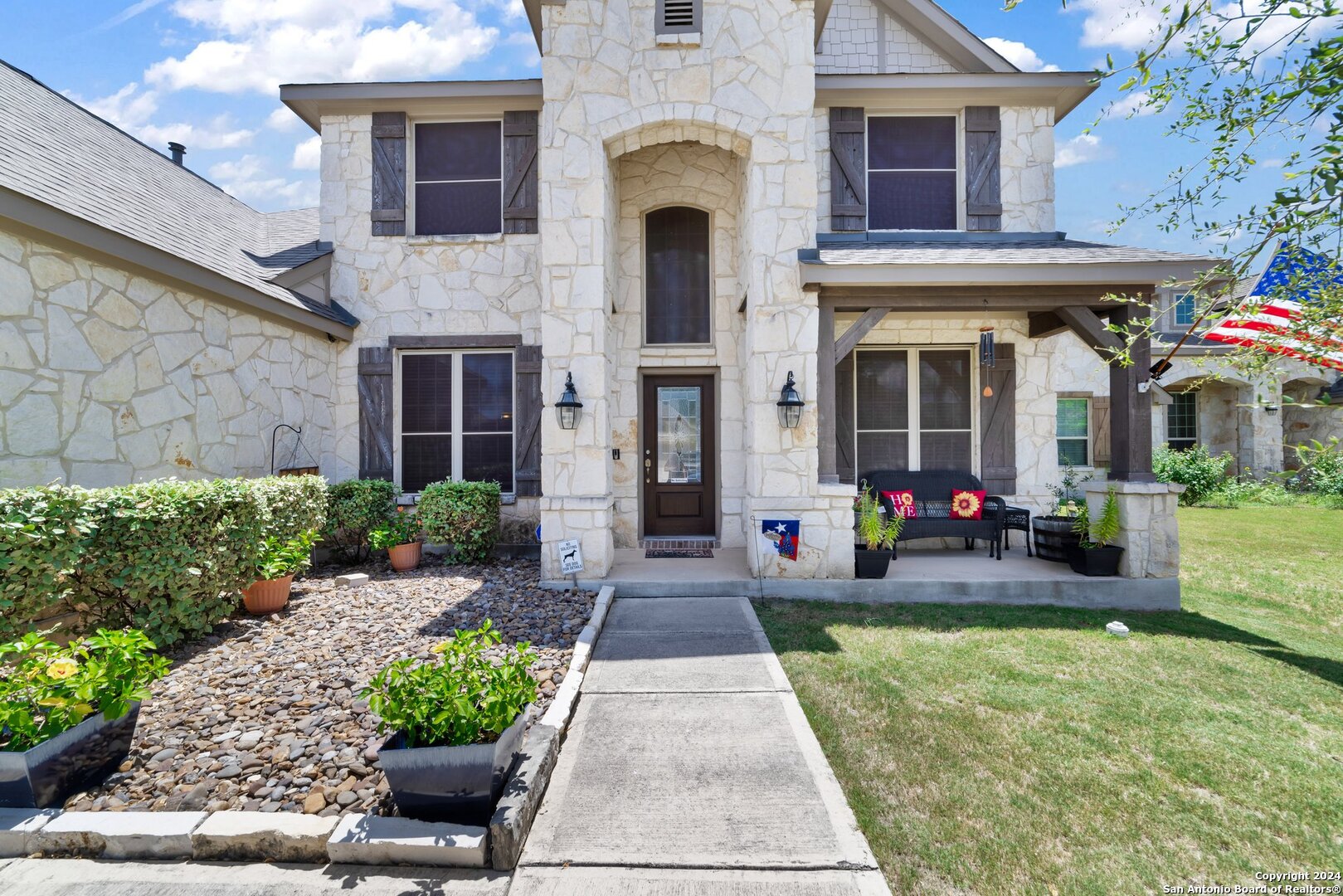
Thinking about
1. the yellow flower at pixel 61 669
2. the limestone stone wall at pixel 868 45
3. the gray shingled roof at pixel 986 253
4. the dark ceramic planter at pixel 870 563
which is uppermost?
the limestone stone wall at pixel 868 45

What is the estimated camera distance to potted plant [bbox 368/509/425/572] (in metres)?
6.66

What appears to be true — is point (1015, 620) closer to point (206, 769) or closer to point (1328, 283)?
point (1328, 283)

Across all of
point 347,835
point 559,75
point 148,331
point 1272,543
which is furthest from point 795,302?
point 1272,543

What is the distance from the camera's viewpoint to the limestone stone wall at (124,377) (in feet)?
14.0

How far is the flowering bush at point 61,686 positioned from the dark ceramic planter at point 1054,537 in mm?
7450

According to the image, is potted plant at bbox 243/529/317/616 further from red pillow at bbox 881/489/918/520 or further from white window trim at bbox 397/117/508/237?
red pillow at bbox 881/489/918/520

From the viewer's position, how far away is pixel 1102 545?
5.98 metres

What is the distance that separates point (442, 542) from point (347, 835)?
4.93m

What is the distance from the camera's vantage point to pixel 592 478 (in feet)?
19.4

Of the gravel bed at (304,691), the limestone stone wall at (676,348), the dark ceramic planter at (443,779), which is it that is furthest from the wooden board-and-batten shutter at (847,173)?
the dark ceramic planter at (443,779)

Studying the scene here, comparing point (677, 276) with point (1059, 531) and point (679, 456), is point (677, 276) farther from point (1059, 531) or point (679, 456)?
point (1059, 531)

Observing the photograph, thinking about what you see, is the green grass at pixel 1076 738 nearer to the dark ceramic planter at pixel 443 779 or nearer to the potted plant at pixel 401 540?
the dark ceramic planter at pixel 443 779

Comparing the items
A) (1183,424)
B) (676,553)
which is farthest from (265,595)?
(1183,424)

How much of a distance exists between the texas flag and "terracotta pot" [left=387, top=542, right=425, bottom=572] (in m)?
3.95
